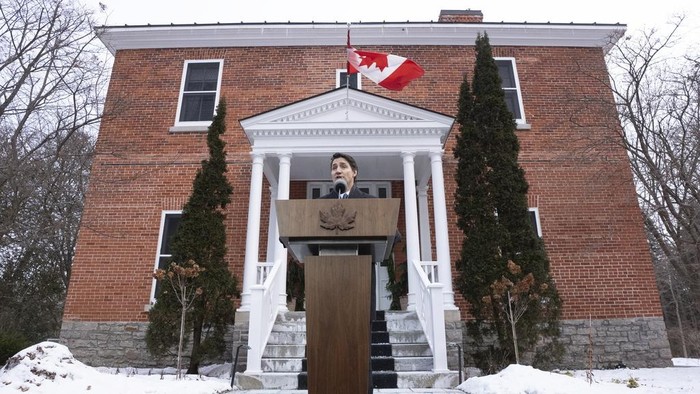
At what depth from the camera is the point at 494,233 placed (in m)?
8.40

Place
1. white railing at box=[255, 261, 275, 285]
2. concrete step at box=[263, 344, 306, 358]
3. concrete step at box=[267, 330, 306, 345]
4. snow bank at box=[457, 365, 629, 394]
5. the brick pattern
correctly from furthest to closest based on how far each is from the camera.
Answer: the brick pattern → white railing at box=[255, 261, 275, 285] → concrete step at box=[267, 330, 306, 345] → concrete step at box=[263, 344, 306, 358] → snow bank at box=[457, 365, 629, 394]

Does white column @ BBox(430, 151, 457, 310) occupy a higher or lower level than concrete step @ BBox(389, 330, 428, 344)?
higher

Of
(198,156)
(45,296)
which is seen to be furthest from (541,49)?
(45,296)

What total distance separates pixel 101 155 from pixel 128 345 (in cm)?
473

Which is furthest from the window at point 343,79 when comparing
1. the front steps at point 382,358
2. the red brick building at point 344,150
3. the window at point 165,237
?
the front steps at point 382,358

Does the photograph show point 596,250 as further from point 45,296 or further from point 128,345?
point 45,296

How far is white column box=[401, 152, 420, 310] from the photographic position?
842 cm

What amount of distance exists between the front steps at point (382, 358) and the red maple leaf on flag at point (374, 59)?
4.72 meters

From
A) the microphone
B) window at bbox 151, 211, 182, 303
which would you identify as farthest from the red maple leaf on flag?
the microphone

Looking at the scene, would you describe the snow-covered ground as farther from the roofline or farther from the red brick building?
the roofline

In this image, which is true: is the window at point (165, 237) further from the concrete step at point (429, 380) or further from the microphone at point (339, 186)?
the microphone at point (339, 186)

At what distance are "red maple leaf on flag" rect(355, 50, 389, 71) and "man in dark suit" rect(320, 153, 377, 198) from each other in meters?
6.44

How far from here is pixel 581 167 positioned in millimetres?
11078

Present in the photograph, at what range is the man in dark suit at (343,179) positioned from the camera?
9.13 ft
